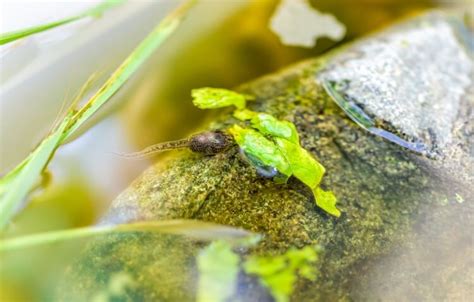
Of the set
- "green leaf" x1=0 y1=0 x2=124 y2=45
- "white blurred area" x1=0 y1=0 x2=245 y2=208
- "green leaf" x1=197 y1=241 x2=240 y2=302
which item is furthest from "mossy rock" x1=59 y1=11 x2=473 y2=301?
"green leaf" x1=0 y1=0 x2=124 y2=45

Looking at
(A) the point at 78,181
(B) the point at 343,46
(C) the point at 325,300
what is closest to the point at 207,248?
(C) the point at 325,300

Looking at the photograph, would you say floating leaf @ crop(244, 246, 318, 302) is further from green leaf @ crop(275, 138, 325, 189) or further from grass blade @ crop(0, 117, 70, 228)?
grass blade @ crop(0, 117, 70, 228)

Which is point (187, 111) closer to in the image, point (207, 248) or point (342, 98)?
point (342, 98)

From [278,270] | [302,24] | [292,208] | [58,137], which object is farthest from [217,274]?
[302,24]

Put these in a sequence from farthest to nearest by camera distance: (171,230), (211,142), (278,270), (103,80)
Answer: (103,80) → (211,142) → (171,230) → (278,270)

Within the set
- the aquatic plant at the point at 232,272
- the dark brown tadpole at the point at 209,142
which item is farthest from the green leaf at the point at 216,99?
the aquatic plant at the point at 232,272

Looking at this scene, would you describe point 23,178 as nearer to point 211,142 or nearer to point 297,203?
point 211,142
